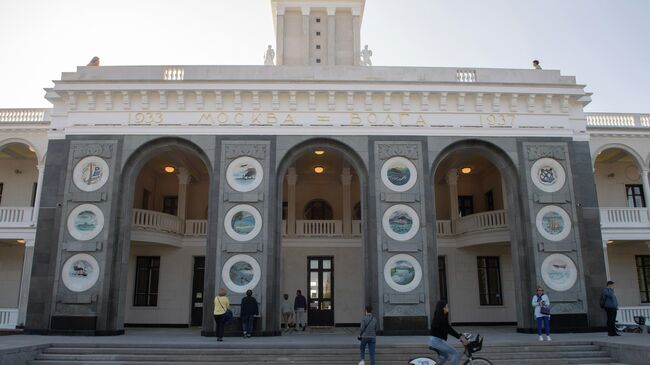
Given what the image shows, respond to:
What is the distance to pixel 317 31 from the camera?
2950 centimetres

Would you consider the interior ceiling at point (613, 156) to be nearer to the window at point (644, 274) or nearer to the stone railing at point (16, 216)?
the window at point (644, 274)

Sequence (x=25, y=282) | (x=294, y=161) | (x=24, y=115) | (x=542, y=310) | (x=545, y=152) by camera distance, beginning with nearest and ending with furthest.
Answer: (x=542, y=310), (x=545, y=152), (x=294, y=161), (x=25, y=282), (x=24, y=115)

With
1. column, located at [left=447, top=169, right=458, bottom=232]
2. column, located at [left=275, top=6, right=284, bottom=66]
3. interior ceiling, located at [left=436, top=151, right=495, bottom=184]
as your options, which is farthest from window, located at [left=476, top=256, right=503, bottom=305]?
column, located at [left=275, top=6, right=284, bottom=66]

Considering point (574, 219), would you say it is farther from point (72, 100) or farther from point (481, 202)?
point (72, 100)

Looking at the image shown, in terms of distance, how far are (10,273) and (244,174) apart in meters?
13.3

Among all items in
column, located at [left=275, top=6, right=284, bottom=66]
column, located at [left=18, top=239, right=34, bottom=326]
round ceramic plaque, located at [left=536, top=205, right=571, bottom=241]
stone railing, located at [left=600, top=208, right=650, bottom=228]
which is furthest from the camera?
column, located at [left=275, top=6, right=284, bottom=66]

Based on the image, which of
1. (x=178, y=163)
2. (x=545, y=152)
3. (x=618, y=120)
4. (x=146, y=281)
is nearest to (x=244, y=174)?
(x=178, y=163)

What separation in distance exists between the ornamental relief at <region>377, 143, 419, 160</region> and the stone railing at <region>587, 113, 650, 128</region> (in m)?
9.37

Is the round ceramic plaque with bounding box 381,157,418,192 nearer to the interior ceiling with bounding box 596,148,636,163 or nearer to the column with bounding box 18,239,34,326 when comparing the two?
the interior ceiling with bounding box 596,148,636,163

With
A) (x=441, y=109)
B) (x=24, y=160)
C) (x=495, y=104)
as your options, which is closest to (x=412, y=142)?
(x=441, y=109)

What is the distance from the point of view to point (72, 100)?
61.4ft

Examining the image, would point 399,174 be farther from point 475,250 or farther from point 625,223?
point 625,223

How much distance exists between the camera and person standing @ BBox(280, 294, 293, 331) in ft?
68.9

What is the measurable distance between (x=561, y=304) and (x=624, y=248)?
8.23m
